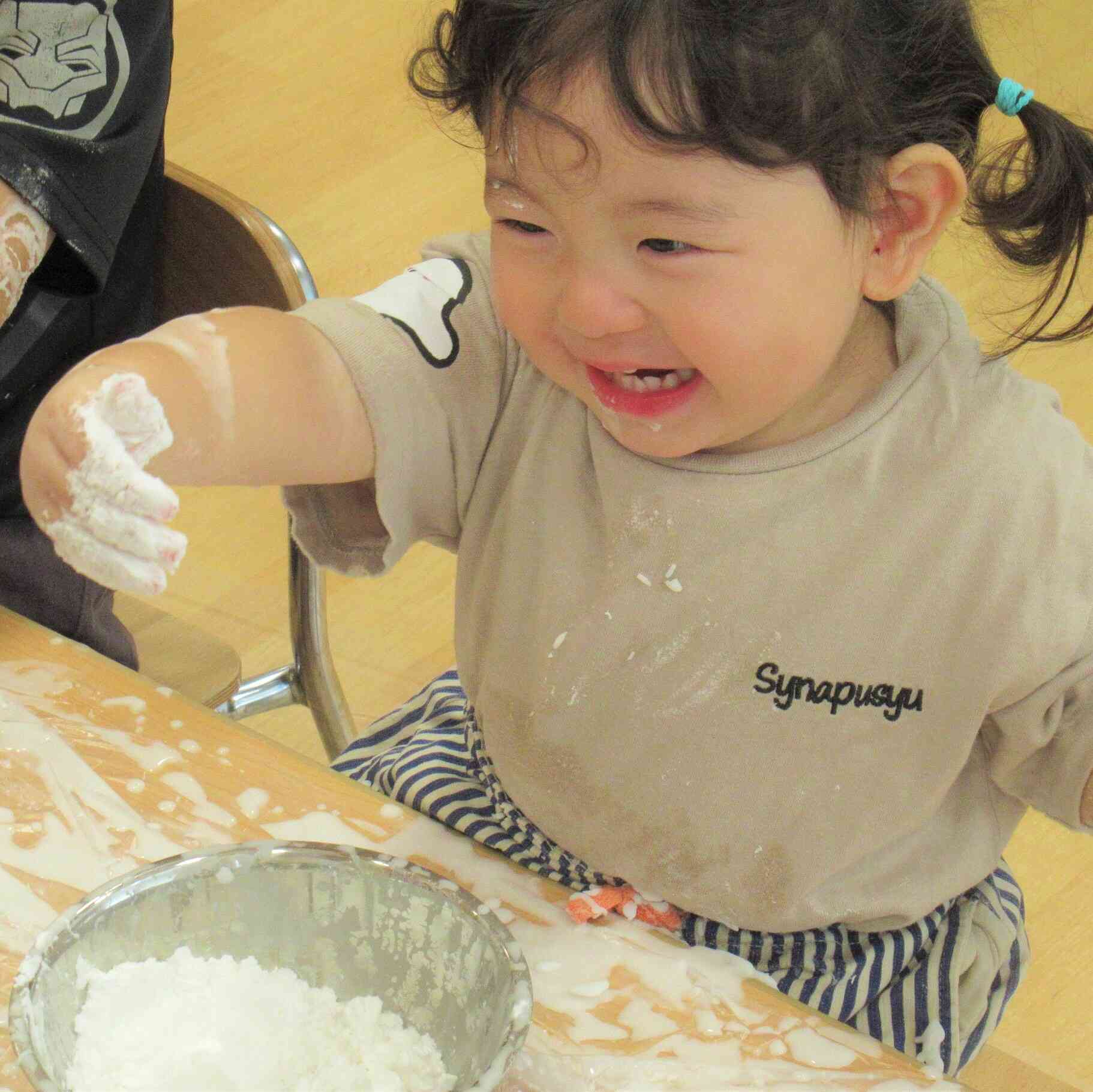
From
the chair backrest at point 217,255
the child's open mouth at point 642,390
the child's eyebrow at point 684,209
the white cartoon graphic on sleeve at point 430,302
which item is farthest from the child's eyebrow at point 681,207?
the chair backrest at point 217,255

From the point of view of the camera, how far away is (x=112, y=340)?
4.03 feet

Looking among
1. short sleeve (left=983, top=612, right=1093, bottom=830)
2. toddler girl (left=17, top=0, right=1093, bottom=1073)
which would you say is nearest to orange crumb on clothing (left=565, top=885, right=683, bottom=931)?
toddler girl (left=17, top=0, right=1093, bottom=1073)

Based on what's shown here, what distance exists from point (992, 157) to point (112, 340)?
0.74 m

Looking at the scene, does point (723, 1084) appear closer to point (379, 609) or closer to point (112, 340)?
point (112, 340)

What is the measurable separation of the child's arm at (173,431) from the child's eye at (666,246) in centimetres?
21

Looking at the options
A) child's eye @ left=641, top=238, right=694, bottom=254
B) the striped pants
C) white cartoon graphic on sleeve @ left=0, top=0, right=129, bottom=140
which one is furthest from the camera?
white cartoon graphic on sleeve @ left=0, top=0, right=129, bottom=140

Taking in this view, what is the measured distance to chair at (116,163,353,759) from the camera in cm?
113

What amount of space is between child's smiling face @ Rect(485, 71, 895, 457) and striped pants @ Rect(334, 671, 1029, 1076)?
316 millimetres

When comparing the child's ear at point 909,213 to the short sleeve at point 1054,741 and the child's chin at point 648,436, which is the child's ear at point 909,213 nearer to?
the child's chin at point 648,436

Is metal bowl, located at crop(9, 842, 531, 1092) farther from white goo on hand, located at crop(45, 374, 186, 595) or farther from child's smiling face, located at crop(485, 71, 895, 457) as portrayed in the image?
child's smiling face, located at crop(485, 71, 895, 457)

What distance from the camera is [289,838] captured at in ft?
2.44

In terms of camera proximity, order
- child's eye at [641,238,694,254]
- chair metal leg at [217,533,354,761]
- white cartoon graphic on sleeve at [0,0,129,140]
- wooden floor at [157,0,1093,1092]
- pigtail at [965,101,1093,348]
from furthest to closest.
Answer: wooden floor at [157,0,1093,1092] → chair metal leg at [217,533,354,761] → white cartoon graphic on sleeve at [0,0,129,140] → pigtail at [965,101,1093,348] → child's eye at [641,238,694,254]

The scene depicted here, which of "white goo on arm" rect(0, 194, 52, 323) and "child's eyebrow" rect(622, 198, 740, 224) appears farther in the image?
"white goo on arm" rect(0, 194, 52, 323)

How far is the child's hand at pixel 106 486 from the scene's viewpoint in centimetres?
63
